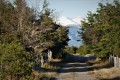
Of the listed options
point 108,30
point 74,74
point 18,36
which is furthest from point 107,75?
point 108,30

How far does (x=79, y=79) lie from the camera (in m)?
32.5

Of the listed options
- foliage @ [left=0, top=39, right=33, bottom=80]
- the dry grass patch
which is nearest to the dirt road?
the dry grass patch

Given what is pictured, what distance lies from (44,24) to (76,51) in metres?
100.0

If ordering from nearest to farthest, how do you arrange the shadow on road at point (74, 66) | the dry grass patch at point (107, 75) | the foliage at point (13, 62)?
the foliage at point (13, 62) → the dry grass patch at point (107, 75) → the shadow on road at point (74, 66)

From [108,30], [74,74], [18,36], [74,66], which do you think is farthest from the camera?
[74,66]

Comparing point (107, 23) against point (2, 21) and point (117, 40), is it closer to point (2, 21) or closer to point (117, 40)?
point (117, 40)

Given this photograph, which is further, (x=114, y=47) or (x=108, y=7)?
(x=108, y=7)

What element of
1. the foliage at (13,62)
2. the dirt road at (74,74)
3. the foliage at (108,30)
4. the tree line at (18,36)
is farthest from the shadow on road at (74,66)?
the foliage at (13,62)

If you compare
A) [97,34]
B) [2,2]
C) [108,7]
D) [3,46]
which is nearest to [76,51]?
[97,34]

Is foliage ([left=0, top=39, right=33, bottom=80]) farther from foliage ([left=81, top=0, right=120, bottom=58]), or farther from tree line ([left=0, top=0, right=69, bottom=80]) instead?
foliage ([left=81, top=0, right=120, bottom=58])

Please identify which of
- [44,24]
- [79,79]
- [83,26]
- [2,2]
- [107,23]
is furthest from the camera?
[83,26]

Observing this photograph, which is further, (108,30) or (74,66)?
(74,66)

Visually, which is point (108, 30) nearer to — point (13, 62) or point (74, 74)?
point (74, 74)

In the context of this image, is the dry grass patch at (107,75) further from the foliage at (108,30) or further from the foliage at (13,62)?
the foliage at (13,62)
